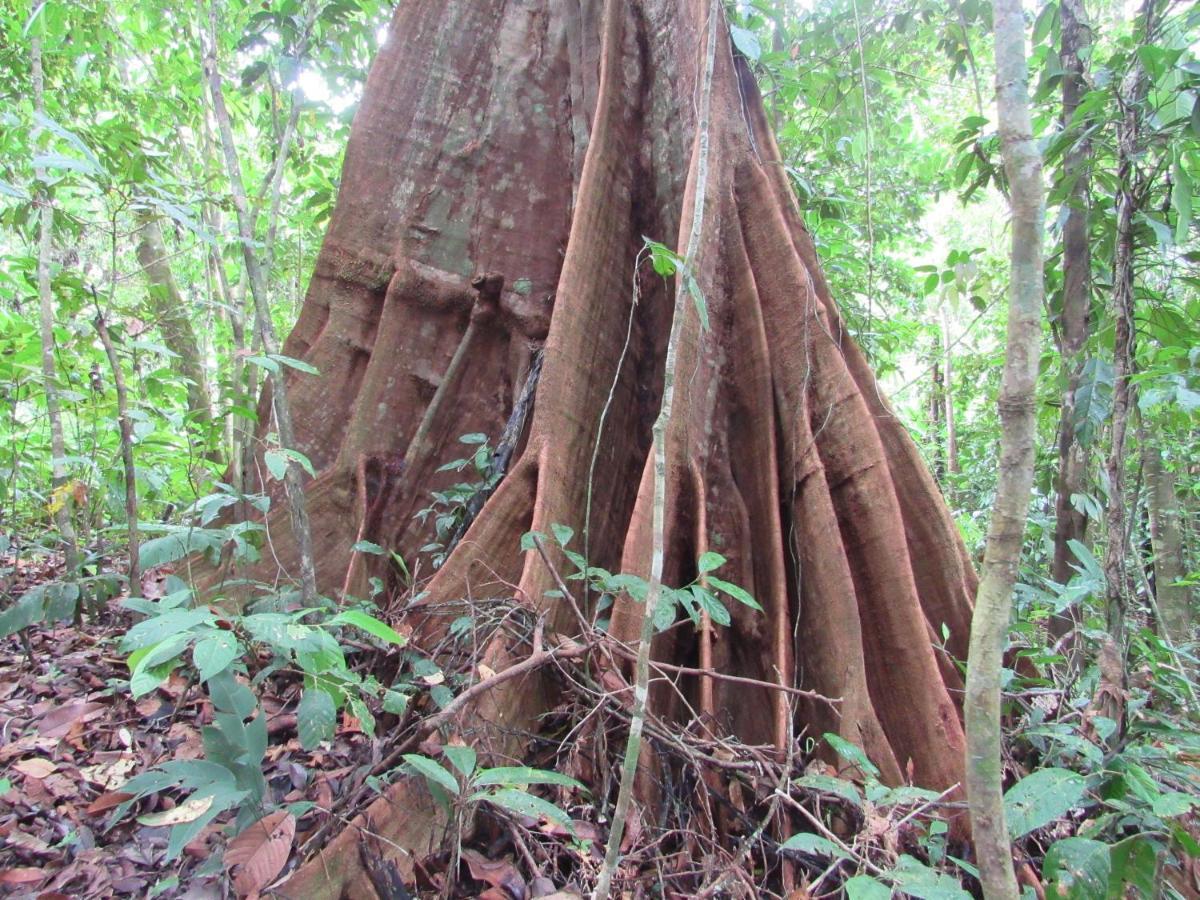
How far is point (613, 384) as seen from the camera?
256cm

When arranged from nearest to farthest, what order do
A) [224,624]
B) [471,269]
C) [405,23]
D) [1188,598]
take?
1. [224,624]
2. [471,269]
3. [405,23]
4. [1188,598]

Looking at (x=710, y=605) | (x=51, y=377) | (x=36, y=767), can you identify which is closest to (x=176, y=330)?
(x=51, y=377)

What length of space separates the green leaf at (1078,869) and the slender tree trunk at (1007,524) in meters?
0.30

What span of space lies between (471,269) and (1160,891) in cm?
328

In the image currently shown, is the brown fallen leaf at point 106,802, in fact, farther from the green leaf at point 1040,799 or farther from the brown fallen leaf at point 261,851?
the green leaf at point 1040,799

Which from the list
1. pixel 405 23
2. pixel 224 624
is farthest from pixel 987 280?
pixel 224 624

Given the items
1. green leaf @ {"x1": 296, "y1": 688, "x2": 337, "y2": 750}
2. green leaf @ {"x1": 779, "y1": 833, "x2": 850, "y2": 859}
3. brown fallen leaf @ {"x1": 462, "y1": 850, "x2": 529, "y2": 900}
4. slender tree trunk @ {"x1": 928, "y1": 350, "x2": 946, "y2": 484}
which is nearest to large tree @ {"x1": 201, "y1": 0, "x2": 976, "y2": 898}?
brown fallen leaf @ {"x1": 462, "y1": 850, "x2": 529, "y2": 900}

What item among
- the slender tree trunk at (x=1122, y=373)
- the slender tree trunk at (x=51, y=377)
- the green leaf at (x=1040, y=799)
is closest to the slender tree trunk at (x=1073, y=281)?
the slender tree trunk at (x=1122, y=373)

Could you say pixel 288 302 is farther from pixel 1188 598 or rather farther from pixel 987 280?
pixel 1188 598

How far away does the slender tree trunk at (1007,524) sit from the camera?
4.33ft

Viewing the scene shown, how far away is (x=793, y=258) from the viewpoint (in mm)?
2914

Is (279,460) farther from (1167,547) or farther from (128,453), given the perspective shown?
(1167,547)

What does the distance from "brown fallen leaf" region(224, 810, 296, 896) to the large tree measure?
64 millimetres

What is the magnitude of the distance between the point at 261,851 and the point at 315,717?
268mm
